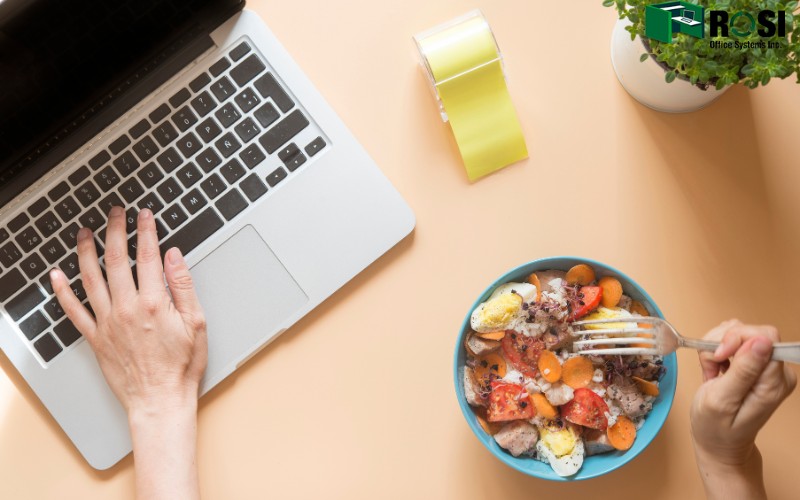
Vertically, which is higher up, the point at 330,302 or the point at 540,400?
the point at 330,302

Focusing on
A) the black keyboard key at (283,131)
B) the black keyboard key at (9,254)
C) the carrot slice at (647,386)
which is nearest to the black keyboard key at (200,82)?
the black keyboard key at (283,131)

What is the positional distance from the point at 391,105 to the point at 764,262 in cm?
56

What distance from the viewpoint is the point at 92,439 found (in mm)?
925

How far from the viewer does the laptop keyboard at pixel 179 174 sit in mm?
902

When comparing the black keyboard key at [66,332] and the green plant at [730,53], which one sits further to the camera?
the black keyboard key at [66,332]

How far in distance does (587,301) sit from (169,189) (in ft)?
1.82

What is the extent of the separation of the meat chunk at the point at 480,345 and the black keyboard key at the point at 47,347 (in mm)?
536

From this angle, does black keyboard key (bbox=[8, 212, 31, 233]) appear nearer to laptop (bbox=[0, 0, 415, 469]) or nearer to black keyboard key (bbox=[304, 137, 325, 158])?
laptop (bbox=[0, 0, 415, 469])

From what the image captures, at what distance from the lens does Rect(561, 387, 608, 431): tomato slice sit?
0.84m

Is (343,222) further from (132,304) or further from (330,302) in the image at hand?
(132,304)

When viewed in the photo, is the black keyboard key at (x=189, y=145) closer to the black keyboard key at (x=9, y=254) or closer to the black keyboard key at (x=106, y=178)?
the black keyboard key at (x=106, y=178)

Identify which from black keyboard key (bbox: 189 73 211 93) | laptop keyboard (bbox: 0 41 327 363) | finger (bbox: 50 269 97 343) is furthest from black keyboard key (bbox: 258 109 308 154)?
finger (bbox: 50 269 97 343)

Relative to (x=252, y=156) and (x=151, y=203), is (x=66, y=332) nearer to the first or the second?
(x=151, y=203)

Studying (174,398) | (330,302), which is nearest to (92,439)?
(174,398)
